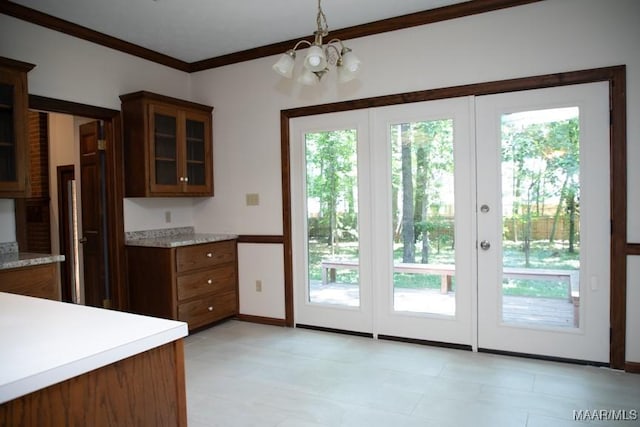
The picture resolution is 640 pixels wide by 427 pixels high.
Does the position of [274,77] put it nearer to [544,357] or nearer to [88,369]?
[544,357]

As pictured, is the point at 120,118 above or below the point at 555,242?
above

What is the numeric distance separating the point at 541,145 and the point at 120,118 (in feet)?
11.8

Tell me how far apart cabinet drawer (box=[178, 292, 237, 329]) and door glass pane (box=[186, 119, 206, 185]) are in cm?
119

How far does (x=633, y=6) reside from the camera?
9.20 ft

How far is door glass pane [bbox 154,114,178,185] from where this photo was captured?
3920 mm

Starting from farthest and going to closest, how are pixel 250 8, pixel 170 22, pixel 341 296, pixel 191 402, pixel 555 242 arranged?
pixel 341 296
pixel 170 22
pixel 250 8
pixel 555 242
pixel 191 402

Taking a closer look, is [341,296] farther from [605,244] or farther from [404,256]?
[605,244]

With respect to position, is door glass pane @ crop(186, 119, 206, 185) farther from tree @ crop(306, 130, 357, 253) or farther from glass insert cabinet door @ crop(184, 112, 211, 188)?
tree @ crop(306, 130, 357, 253)

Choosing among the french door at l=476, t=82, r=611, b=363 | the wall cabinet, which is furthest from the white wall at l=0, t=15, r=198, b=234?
the french door at l=476, t=82, r=611, b=363

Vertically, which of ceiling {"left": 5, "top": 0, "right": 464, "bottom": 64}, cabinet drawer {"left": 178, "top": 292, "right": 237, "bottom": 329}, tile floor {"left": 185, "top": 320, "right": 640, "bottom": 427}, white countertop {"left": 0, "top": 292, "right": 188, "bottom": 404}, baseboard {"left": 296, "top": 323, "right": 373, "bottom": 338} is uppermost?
ceiling {"left": 5, "top": 0, "right": 464, "bottom": 64}

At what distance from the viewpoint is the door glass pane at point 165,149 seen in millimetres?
3920

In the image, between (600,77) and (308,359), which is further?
(308,359)

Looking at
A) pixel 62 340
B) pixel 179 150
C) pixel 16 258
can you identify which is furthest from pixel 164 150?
pixel 62 340

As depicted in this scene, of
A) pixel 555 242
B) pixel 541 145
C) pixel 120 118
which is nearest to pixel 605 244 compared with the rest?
pixel 555 242
